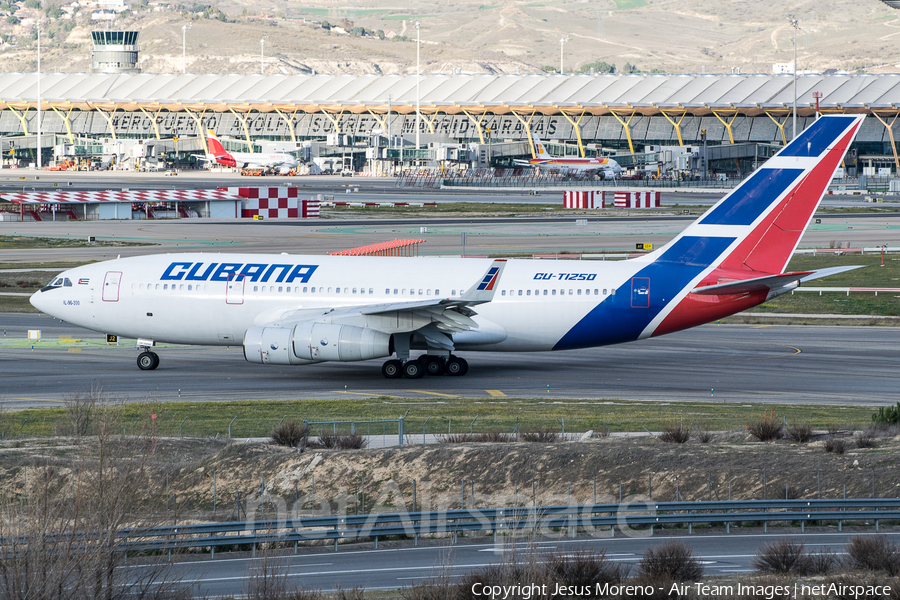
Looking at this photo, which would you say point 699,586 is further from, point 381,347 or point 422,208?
point 422,208

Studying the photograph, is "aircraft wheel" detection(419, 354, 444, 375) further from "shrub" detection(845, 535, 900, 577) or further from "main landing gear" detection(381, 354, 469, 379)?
"shrub" detection(845, 535, 900, 577)

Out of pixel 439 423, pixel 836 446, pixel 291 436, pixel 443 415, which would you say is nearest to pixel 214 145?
pixel 443 415

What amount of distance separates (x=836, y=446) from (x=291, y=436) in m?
14.2

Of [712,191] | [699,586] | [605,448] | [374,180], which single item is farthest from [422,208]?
[699,586]

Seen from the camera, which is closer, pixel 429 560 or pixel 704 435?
pixel 429 560

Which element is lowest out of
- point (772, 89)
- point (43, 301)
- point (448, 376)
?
point (448, 376)

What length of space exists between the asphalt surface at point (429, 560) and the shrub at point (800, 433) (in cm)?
606

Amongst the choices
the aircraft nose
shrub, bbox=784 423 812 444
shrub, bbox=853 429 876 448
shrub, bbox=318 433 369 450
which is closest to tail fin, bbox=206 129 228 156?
the aircraft nose

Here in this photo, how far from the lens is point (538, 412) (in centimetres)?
3334

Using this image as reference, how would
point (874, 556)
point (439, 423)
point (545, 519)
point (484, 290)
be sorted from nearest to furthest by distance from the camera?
point (874, 556), point (545, 519), point (439, 423), point (484, 290)

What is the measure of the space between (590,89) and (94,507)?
18115 cm

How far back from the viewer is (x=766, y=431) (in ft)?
93.3

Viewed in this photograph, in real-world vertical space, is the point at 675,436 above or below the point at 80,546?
below

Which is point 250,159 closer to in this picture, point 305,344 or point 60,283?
point 60,283
